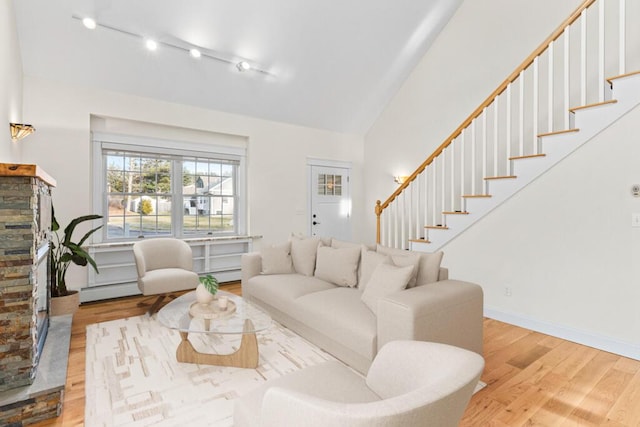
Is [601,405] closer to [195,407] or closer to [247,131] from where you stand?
[195,407]

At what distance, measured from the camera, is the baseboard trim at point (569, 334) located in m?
2.75

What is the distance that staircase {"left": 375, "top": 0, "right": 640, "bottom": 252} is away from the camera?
2.88 m

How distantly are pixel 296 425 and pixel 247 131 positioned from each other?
5067mm

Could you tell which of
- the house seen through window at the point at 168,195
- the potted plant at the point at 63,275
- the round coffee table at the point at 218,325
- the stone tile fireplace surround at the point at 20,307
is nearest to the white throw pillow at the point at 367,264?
the round coffee table at the point at 218,325

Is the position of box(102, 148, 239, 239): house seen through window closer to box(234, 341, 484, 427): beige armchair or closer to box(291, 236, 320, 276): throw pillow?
box(291, 236, 320, 276): throw pillow

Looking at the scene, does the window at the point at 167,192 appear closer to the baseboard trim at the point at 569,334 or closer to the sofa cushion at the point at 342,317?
the sofa cushion at the point at 342,317

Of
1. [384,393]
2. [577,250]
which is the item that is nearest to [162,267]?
[384,393]

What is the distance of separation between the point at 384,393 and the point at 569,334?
2703mm

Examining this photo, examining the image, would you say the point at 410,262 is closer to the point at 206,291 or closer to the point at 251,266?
the point at 206,291

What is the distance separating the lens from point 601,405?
6.77 ft

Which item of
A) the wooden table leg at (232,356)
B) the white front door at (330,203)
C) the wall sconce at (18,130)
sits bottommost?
the wooden table leg at (232,356)

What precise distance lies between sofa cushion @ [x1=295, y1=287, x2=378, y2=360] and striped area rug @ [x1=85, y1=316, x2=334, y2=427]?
0.97ft

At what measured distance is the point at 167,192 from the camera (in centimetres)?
500

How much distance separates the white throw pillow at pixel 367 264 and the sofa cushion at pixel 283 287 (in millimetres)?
398
